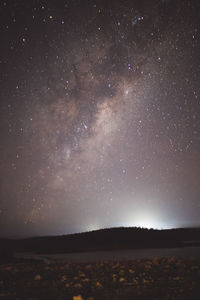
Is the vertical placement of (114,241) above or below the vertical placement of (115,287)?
below

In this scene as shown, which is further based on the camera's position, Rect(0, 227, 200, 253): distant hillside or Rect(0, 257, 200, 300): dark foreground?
Rect(0, 227, 200, 253): distant hillside

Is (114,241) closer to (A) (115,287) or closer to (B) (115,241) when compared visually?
(B) (115,241)

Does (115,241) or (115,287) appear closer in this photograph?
(115,287)

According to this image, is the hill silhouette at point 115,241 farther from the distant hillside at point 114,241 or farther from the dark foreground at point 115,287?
the dark foreground at point 115,287

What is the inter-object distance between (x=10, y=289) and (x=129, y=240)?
51.8m

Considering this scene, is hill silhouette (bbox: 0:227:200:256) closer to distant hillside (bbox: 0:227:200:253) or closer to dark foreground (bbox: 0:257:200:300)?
distant hillside (bbox: 0:227:200:253)

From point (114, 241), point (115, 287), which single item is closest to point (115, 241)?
point (114, 241)

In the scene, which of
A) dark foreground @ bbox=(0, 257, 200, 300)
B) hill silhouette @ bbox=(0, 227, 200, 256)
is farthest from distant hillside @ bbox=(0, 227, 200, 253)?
dark foreground @ bbox=(0, 257, 200, 300)

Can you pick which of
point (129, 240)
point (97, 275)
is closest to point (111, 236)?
point (129, 240)

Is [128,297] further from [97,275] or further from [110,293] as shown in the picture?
[97,275]

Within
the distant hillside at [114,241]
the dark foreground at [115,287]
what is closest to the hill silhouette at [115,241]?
the distant hillside at [114,241]

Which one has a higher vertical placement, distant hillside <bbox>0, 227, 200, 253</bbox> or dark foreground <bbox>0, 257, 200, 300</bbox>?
dark foreground <bbox>0, 257, 200, 300</bbox>

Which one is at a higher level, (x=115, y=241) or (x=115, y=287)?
(x=115, y=287)

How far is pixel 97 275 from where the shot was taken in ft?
23.5
